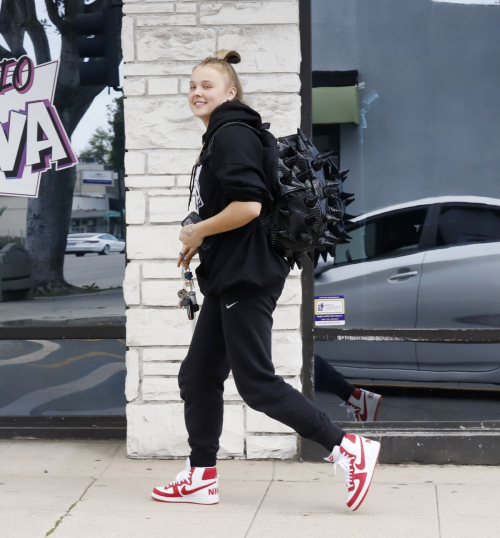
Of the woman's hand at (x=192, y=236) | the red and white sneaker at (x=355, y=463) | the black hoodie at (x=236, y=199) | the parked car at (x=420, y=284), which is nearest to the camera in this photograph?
the black hoodie at (x=236, y=199)

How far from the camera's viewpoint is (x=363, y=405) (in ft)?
14.5

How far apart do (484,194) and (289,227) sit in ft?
5.32

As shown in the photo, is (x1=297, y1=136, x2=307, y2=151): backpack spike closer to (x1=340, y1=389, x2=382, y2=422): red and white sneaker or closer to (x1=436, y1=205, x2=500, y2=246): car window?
(x1=436, y1=205, x2=500, y2=246): car window

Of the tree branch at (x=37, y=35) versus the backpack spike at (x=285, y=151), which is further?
the tree branch at (x=37, y=35)

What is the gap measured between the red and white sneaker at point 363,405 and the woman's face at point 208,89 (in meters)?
1.87

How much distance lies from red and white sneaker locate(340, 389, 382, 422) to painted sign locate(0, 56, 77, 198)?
2.04 metres

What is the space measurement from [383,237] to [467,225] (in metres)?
0.44

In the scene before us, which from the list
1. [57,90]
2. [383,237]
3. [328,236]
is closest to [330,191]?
[328,236]

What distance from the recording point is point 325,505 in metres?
3.55

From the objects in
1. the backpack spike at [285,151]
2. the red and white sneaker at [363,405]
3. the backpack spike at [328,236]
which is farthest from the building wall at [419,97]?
the backpack spike at [285,151]

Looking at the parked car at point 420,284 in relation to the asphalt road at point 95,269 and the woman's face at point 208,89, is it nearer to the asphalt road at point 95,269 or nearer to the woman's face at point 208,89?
the asphalt road at point 95,269

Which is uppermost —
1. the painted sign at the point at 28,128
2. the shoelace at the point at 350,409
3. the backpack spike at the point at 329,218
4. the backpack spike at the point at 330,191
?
the painted sign at the point at 28,128

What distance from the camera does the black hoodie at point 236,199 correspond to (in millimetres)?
3098

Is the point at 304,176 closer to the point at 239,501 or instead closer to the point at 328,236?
the point at 328,236
